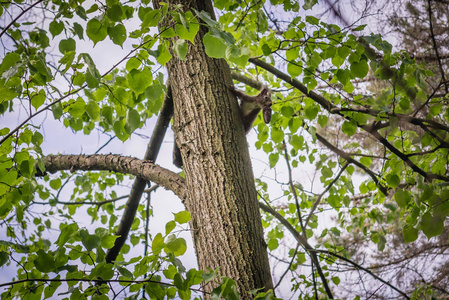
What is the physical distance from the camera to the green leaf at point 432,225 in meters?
1.32

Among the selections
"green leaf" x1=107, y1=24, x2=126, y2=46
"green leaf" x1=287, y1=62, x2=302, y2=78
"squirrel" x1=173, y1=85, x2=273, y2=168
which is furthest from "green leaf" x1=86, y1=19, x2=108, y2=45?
"squirrel" x1=173, y1=85, x2=273, y2=168

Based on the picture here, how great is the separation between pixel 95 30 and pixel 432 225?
5.25 feet

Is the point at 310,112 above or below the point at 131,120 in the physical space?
above

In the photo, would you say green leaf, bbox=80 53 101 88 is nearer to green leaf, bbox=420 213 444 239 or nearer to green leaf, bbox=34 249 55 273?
green leaf, bbox=34 249 55 273

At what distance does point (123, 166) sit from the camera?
213 cm

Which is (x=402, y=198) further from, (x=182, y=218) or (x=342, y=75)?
(x=182, y=218)

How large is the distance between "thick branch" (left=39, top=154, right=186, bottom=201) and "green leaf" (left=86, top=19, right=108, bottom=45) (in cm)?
83

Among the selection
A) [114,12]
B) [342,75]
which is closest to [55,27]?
[114,12]

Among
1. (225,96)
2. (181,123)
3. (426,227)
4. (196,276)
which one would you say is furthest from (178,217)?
(426,227)

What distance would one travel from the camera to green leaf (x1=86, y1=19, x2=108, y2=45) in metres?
1.19

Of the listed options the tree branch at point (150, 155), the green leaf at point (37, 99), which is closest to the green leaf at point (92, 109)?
the green leaf at point (37, 99)

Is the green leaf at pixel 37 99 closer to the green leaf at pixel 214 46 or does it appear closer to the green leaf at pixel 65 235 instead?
the green leaf at pixel 65 235

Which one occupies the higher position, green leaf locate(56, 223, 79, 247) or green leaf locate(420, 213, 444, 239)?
green leaf locate(56, 223, 79, 247)

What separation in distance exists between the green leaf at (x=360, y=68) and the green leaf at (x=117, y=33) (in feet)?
3.82
